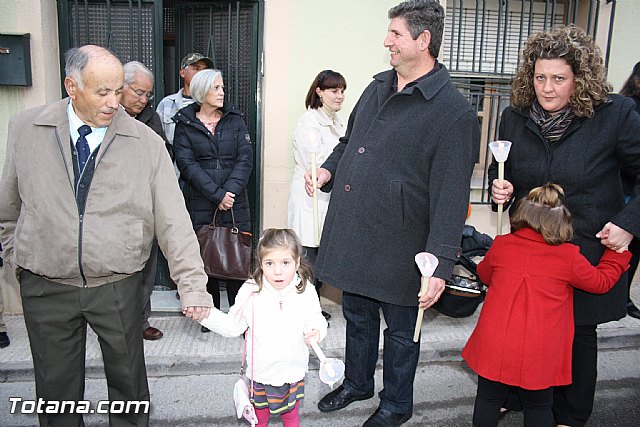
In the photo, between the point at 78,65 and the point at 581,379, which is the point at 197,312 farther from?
the point at 581,379

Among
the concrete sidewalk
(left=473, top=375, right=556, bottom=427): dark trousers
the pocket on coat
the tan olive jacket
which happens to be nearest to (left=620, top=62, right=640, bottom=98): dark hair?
the concrete sidewalk

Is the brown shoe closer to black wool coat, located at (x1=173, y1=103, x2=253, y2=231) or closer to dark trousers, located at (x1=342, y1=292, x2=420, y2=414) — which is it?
black wool coat, located at (x1=173, y1=103, x2=253, y2=231)

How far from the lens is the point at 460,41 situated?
5113 mm

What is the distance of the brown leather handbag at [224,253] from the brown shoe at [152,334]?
2.01 ft

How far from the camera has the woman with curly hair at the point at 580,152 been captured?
2594mm

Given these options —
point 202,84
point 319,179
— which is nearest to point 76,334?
point 319,179

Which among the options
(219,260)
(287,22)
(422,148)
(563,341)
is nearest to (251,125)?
(287,22)

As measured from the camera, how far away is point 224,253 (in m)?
4.09

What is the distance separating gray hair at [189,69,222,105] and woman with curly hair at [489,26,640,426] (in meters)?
2.22

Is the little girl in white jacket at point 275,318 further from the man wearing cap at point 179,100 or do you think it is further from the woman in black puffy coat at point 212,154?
the man wearing cap at point 179,100

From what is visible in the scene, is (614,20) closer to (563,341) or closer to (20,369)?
(563,341)

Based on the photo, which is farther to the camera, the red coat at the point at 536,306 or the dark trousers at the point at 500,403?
the dark trousers at the point at 500,403

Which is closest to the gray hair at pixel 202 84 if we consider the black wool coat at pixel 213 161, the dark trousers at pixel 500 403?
the black wool coat at pixel 213 161

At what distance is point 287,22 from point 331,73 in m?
0.66
